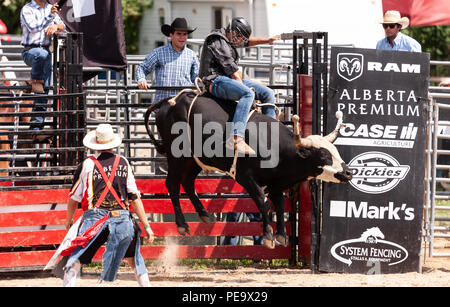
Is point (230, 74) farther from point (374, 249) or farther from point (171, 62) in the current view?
point (374, 249)

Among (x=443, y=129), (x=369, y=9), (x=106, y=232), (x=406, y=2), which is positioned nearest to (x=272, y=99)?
(x=106, y=232)

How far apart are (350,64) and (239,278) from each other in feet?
9.16

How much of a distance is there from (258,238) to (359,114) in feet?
7.51

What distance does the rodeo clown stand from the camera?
774 centimetres

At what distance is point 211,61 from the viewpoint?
9.47 m

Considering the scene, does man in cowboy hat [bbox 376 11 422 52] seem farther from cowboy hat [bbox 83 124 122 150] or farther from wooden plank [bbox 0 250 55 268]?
wooden plank [bbox 0 250 55 268]

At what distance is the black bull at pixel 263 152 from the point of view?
920 centimetres

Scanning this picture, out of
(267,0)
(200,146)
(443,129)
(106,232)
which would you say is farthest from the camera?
(267,0)

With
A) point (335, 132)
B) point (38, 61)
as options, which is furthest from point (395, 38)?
point (38, 61)

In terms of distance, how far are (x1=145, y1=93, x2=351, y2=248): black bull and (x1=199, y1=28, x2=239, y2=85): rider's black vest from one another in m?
0.25

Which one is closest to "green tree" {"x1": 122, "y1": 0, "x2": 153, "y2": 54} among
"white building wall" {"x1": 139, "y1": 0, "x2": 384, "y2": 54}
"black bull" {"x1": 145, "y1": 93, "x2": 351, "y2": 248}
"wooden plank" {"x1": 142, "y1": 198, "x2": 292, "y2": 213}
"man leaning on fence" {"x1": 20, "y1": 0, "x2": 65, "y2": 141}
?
"white building wall" {"x1": 139, "y1": 0, "x2": 384, "y2": 54}
